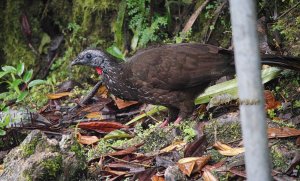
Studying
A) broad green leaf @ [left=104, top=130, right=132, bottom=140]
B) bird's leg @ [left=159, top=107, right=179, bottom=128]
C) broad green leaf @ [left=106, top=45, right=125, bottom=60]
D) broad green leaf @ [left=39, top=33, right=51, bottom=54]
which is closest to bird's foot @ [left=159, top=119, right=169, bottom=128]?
bird's leg @ [left=159, top=107, right=179, bottom=128]

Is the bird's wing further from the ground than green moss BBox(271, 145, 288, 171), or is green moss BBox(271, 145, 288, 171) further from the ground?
the bird's wing

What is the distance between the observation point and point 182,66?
5.06 m

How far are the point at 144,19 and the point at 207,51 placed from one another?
60.4 inches

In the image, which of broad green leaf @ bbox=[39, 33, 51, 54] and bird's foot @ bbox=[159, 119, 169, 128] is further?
broad green leaf @ bbox=[39, 33, 51, 54]

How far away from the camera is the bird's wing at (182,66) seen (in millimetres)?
5000

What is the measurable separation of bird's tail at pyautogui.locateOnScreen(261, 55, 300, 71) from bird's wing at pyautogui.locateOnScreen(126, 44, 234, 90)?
1.53 feet

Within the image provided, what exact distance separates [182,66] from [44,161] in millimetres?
1799

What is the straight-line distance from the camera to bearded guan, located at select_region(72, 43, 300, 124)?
5012mm

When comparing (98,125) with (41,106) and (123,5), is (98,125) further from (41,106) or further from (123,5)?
(123,5)

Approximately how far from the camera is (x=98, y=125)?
5.31 meters

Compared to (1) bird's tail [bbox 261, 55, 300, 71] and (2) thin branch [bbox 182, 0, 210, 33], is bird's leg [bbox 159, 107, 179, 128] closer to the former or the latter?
(1) bird's tail [bbox 261, 55, 300, 71]

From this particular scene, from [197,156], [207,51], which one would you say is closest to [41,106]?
[207,51]

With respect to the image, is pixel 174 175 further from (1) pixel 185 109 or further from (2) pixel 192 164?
(1) pixel 185 109

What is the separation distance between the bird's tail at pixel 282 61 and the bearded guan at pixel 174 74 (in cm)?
46
